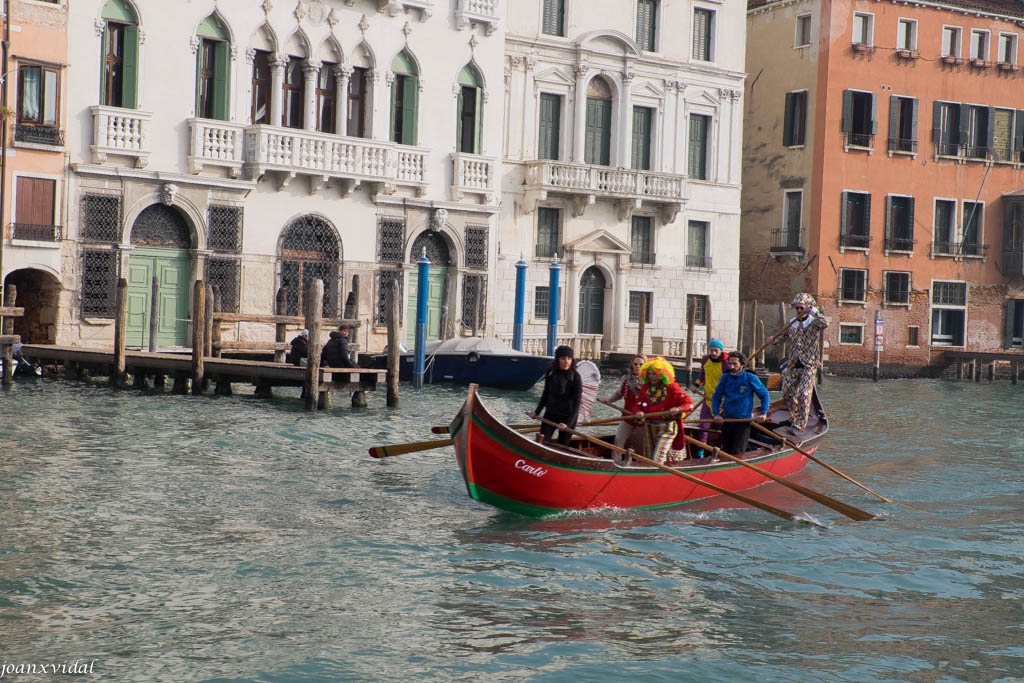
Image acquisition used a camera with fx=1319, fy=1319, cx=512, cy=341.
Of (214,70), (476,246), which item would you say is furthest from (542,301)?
(214,70)

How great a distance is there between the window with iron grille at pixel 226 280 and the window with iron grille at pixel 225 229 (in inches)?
8.1

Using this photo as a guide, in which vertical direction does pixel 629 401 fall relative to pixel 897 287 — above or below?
below

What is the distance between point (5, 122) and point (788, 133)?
1841 cm

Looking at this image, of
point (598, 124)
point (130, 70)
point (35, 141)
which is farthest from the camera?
point (598, 124)

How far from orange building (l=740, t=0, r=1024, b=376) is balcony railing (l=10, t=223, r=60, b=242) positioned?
17309mm

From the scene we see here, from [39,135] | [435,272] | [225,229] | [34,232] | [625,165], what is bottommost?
[435,272]

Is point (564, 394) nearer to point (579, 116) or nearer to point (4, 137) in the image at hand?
point (4, 137)

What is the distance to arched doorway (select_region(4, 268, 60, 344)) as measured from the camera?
809 inches

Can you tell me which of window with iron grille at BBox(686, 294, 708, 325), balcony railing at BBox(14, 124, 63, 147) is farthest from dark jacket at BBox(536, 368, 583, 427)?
window with iron grille at BBox(686, 294, 708, 325)

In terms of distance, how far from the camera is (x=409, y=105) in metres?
24.6

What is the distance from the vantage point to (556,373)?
407 inches

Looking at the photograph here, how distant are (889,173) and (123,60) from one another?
18336 millimetres

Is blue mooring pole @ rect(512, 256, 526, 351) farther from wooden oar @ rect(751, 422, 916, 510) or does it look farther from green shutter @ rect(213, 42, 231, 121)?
wooden oar @ rect(751, 422, 916, 510)

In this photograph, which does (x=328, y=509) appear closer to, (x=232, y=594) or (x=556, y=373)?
(x=556, y=373)
